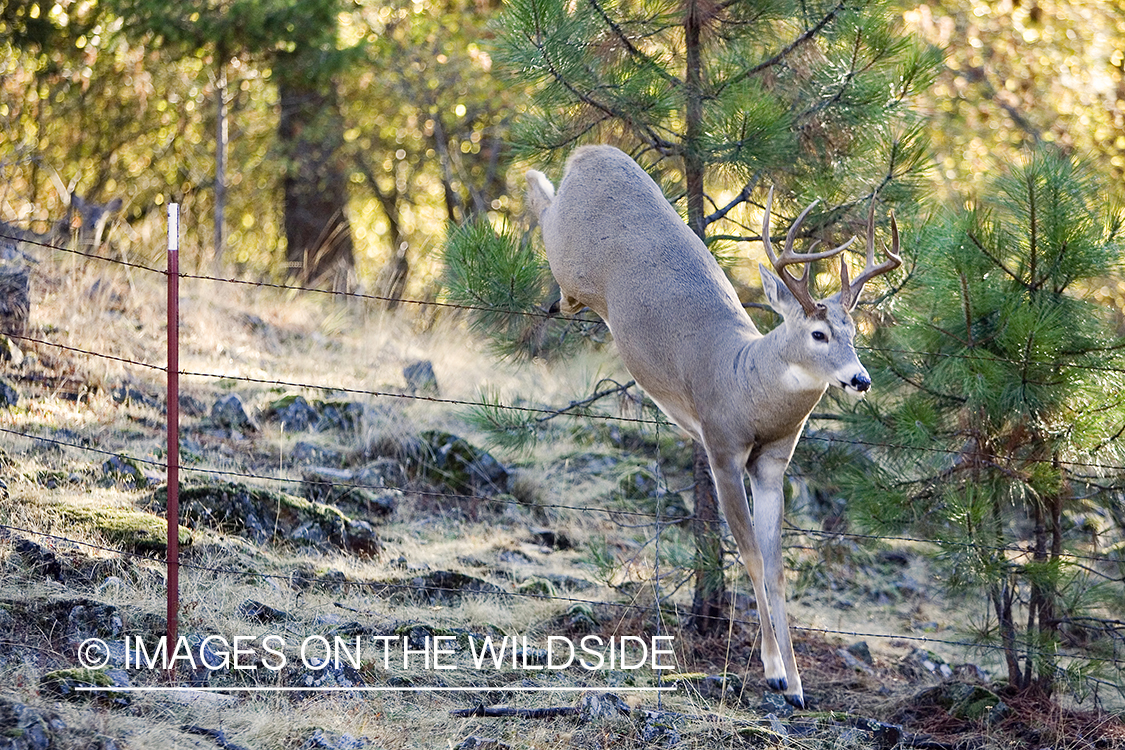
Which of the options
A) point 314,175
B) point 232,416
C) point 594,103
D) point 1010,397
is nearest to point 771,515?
point 1010,397

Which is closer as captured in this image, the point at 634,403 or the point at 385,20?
the point at 634,403

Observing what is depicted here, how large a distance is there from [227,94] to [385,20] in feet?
7.95

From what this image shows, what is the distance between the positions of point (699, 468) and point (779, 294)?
86.6 inches

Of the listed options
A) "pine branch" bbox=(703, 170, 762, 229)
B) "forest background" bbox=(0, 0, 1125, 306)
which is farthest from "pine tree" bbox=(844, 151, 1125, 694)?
"forest background" bbox=(0, 0, 1125, 306)

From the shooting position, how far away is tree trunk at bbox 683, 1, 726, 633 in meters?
6.46

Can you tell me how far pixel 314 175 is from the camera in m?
14.7

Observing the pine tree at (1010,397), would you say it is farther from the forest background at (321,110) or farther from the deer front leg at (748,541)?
the forest background at (321,110)

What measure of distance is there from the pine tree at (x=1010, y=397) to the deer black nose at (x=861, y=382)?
67.5 inches

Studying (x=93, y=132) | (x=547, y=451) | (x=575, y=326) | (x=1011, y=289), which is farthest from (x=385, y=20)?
(x=1011, y=289)

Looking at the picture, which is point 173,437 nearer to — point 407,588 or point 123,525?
point 123,525

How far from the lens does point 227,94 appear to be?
46.5 feet

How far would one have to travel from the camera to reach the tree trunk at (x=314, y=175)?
47.6ft

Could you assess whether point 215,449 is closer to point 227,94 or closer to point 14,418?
point 14,418

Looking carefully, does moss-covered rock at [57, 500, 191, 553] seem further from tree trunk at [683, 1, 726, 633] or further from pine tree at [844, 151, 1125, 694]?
pine tree at [844, 151, 1125, 694]
